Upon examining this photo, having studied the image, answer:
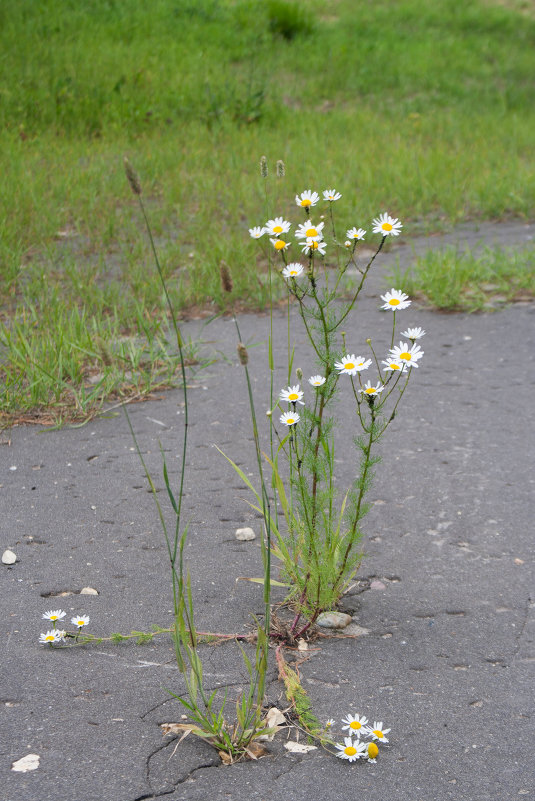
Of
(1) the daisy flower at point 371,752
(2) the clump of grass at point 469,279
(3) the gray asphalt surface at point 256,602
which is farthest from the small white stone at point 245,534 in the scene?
(2) the clump of grass at point 469,279

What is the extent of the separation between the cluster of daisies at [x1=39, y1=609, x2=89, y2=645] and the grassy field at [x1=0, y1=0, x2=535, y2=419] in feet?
2.17

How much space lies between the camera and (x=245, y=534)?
243cm

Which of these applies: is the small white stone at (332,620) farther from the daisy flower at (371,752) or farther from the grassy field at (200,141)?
the grassy field at (200,141)

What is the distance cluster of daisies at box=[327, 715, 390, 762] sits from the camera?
1.59 m

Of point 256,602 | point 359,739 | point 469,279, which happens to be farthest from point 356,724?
point 469,279

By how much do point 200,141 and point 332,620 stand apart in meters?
5.88

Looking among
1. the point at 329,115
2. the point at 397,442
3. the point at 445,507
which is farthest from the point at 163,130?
the point at 445,507

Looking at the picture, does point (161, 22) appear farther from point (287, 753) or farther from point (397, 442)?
point (287, 753)

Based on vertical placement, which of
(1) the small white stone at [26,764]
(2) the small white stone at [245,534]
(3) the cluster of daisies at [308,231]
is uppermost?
(3) the cluster of daisies at [308,231]

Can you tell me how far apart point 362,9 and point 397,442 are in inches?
429

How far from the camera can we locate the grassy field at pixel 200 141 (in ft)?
13.2

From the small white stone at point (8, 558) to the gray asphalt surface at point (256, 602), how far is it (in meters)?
0.02

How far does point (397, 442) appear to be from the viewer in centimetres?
302

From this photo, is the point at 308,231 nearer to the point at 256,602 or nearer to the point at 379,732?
the point at 256,602
